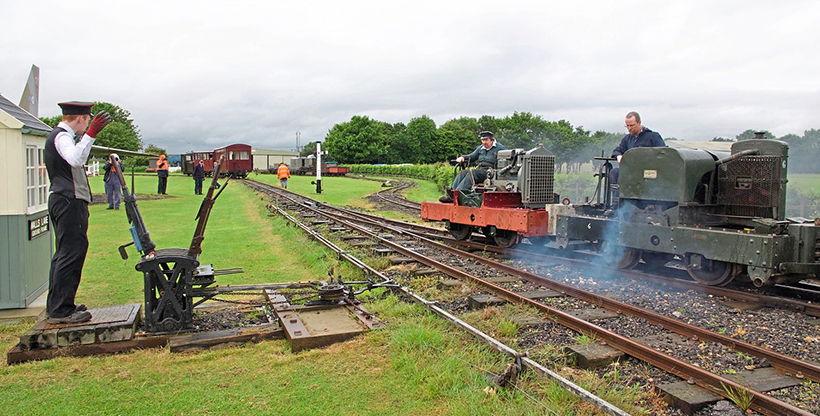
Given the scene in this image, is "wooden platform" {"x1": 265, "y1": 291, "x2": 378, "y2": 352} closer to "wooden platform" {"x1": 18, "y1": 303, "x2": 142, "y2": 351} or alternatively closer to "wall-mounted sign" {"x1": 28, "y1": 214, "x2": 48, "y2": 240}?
"wooden platform" {"x1": 18, "y1": 303, "x2": 142, "y2": 351}

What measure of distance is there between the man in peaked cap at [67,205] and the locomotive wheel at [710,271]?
6.72m

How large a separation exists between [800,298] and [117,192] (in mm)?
18679

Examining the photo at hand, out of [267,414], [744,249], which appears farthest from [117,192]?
[744,249]

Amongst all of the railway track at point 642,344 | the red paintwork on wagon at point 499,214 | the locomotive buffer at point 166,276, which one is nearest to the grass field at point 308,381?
the locomotive buffer at point 166,276

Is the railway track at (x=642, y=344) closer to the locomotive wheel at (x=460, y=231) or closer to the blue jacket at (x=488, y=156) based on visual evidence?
the locomotive wheel at (x=460, y=231)

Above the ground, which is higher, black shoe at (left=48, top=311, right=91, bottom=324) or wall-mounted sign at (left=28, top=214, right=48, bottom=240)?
wall-mounted sign at (left=28, top=214, right=48, bottom=240)

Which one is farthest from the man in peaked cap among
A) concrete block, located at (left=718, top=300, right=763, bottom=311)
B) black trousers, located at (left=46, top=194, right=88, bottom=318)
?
concrete block, located at (left=718, top=300, right=763, bottom=311)

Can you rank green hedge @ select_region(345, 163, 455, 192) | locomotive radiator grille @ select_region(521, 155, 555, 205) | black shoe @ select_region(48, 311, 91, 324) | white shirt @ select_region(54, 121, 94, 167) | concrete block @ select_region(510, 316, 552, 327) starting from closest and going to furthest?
white shirt @ select_region(54, 121, 94, 167) < black shoe @ select_region(48, 311, 91, 324) < concrete block @ select_region(510, 316, 552, 327) < locomotive radiator grille @ select_region(521, 155, 555, 205) < green hedge @ select_region(345, 163, 455, 192)

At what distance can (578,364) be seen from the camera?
4.25m

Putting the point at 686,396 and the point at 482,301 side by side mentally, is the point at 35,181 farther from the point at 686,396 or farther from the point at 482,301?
the point at 686,396

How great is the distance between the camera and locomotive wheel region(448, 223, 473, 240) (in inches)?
422

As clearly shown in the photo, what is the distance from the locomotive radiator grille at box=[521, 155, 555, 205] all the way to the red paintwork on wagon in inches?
10.3

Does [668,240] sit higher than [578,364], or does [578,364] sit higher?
[668,240]

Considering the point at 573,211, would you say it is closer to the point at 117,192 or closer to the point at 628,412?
the point at 628,412
